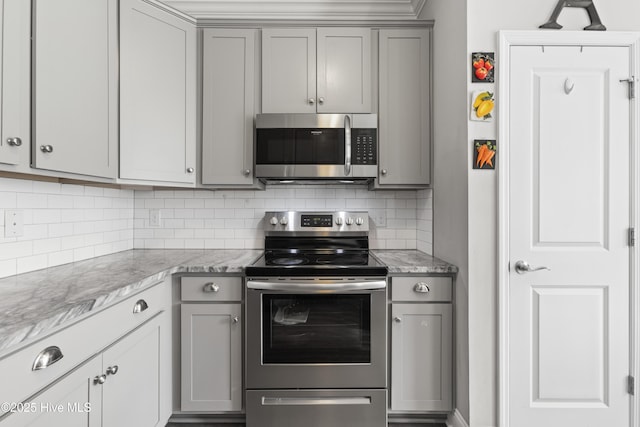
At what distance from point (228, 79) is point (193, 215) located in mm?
1010

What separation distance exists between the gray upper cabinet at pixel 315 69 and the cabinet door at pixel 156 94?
50 centimetres

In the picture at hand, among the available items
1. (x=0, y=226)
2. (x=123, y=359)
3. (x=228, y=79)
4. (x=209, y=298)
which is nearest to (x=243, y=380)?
(x=209, y=298)

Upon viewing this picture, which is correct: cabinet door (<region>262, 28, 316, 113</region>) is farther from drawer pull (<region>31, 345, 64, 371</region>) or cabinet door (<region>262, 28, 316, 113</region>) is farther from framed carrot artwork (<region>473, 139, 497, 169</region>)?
drawer pull (<region>31, 345, 64, 371</region>)

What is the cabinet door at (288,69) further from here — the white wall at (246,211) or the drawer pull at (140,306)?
the drawer pull at (140,306)

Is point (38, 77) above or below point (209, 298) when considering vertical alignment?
above

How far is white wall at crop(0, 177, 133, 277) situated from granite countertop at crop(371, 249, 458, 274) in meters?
1.75

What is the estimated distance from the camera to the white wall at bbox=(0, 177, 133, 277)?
1.55 m

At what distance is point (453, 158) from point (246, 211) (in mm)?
1476

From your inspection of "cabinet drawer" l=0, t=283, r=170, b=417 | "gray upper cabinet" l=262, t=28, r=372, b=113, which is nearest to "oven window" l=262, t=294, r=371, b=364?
"cabinet drawer" l=0, t=283, r=170, b=417

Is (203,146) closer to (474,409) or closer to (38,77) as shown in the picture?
(38,77)

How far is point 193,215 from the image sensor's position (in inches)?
102

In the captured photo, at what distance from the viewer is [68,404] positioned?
3.51 ft

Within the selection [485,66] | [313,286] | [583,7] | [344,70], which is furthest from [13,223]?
Answer: [583,7]

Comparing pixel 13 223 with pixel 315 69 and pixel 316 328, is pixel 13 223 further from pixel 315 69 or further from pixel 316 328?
pixel 315 69
